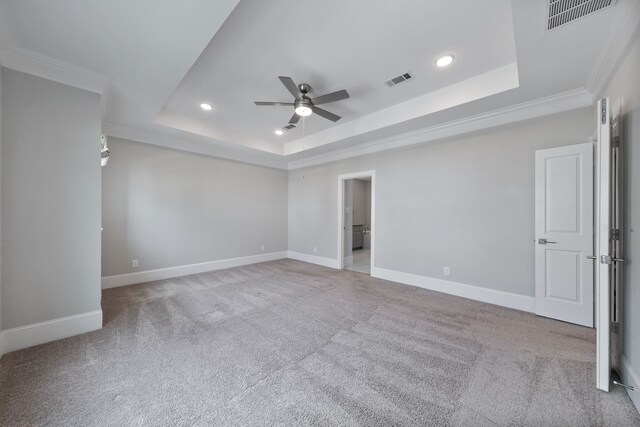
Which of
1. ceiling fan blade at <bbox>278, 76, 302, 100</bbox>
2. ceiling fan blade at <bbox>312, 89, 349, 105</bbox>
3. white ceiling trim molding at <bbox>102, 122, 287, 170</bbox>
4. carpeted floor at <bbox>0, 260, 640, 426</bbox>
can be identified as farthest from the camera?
white ceiling trim molding at <bbox>102, 122, 287, 170</bbox>

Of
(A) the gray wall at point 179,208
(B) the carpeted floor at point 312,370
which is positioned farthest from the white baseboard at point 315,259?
(B) the carpeted floor at point 312,370

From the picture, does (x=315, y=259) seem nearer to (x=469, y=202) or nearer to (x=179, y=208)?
(x=179, y=208)

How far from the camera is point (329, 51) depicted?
2.38 metres

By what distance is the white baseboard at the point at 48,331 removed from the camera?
209 centimetres

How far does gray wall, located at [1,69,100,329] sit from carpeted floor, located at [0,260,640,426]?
1.48 feet

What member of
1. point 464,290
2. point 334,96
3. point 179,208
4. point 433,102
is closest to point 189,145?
point 179,208

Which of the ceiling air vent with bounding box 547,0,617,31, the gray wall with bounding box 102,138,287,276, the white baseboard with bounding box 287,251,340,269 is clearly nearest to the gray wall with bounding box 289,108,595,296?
the white baseboard with bounding box 287,251,340,269

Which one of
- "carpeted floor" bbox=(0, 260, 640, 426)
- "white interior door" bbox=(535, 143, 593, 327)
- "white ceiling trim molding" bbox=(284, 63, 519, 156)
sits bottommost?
"carpeted floor" bbox=(0, 260, 640, 426)

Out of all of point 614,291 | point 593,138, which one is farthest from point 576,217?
point 614,291

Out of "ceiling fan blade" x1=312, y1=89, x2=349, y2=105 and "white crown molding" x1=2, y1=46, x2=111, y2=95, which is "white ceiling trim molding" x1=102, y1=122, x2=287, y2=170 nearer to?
"white crown molding" x1=2, y1=46, x2=111, y2=95

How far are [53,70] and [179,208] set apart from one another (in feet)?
8.71

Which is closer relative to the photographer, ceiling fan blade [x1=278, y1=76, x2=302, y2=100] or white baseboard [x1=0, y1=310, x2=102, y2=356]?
white baseboard [x1=0, y1=310, x2=102, y2=356]

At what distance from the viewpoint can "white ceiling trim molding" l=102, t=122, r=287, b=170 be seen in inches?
152

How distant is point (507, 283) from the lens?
10.4 ft
